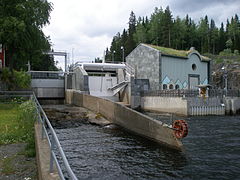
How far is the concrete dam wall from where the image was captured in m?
12.7

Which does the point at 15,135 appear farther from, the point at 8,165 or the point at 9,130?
the point at 8,165

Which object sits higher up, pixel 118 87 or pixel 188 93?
pixel 118 87

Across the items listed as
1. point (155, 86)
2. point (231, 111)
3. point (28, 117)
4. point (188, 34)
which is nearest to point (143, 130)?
point (28, 117)

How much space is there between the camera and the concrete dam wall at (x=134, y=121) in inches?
500

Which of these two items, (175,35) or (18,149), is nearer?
(18,149)

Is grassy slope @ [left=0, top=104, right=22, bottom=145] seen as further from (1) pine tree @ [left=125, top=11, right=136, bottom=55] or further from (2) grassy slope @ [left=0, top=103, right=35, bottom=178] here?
(1) pine tree @ [left=125, top=11, right=136, bottom=55]

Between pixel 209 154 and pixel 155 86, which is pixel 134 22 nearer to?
pixel 155 86

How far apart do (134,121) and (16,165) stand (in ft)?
32.9

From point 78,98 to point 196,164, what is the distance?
20344 millimetres

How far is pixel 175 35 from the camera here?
92.5 metres

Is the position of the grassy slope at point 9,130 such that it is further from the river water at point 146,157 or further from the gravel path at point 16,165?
the river water at point 146,157

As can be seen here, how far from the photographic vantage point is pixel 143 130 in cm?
1493

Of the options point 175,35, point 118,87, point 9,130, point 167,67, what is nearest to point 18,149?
point 9,130

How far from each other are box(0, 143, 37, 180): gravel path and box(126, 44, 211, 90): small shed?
32.8 metres
